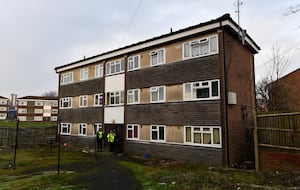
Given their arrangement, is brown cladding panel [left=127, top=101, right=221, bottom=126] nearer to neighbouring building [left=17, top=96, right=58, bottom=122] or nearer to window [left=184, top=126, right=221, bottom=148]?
window [left=184, top=126, right=221, bottom=148]

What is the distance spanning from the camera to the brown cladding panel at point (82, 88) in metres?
22.2

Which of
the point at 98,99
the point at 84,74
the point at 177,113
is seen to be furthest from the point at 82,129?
the point at 177,113

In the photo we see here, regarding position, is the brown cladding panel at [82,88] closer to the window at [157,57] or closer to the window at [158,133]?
the window at [157,57]

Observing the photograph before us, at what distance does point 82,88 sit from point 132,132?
8541mm

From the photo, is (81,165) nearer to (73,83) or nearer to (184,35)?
(184,35)

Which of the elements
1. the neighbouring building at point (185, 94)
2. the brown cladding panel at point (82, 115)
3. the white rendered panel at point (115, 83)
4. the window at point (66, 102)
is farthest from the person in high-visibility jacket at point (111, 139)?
the window at point (66, 102)

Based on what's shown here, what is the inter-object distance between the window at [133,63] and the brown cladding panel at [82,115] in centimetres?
505

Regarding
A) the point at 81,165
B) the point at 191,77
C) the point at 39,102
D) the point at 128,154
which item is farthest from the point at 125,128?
the point at 39,102

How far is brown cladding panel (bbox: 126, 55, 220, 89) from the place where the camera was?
46.2 feet

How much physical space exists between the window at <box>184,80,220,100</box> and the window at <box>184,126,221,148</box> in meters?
1.79

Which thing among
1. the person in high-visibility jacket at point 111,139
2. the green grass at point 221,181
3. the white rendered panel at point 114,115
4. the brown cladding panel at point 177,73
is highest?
the brown cladding panel at point 177,73

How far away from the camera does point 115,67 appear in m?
20.8

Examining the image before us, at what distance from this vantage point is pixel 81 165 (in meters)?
14.3

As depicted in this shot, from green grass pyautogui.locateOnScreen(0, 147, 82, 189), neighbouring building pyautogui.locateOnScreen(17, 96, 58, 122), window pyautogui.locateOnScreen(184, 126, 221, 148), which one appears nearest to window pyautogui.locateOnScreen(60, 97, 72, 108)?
green grass pyautogui.locateOnScreen(0, 147, 82, 189)
